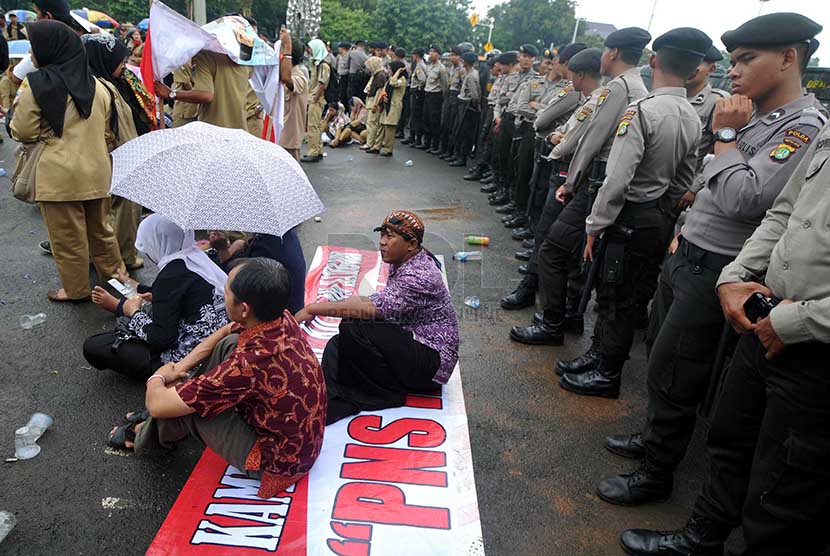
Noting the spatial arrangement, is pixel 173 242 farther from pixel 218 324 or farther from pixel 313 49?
pixel 313 49

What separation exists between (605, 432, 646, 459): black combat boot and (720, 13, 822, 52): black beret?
1958 millimetres

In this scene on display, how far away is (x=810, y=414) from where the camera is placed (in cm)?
168

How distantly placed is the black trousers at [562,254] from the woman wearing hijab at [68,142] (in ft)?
10.4

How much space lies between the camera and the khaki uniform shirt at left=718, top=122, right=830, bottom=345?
5.30 ft

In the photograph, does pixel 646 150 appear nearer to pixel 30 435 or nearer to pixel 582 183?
pixel 582 183

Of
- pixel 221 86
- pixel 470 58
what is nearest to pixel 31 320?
pixel 221 86

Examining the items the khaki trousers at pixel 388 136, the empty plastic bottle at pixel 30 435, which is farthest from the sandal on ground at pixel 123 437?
the khaki trousers at pixel 388 136

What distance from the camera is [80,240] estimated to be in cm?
391

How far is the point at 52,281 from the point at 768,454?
4.85 meters

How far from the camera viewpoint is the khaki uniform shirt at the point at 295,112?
720cm

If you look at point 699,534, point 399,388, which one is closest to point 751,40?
point 699,534

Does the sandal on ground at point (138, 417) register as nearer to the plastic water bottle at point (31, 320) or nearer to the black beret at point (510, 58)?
the plastic water bottle at point (31, 320)

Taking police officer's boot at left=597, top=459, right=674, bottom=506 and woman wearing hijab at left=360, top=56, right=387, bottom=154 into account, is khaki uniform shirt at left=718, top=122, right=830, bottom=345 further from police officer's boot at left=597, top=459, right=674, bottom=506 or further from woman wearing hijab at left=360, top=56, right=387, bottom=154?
woman wearing hijab at left=360, top=56, right=387, bottom=154

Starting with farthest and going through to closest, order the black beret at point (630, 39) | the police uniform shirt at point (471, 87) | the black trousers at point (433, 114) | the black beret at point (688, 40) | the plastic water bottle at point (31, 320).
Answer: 1. the black trousers at point (433, 114)
2. the police uniform shirt at point (471, 87)
3. the plastic water bottle at point (31, 320)
4. the black beret at point (630, 39)
5. the black beret at point (688, 40)
